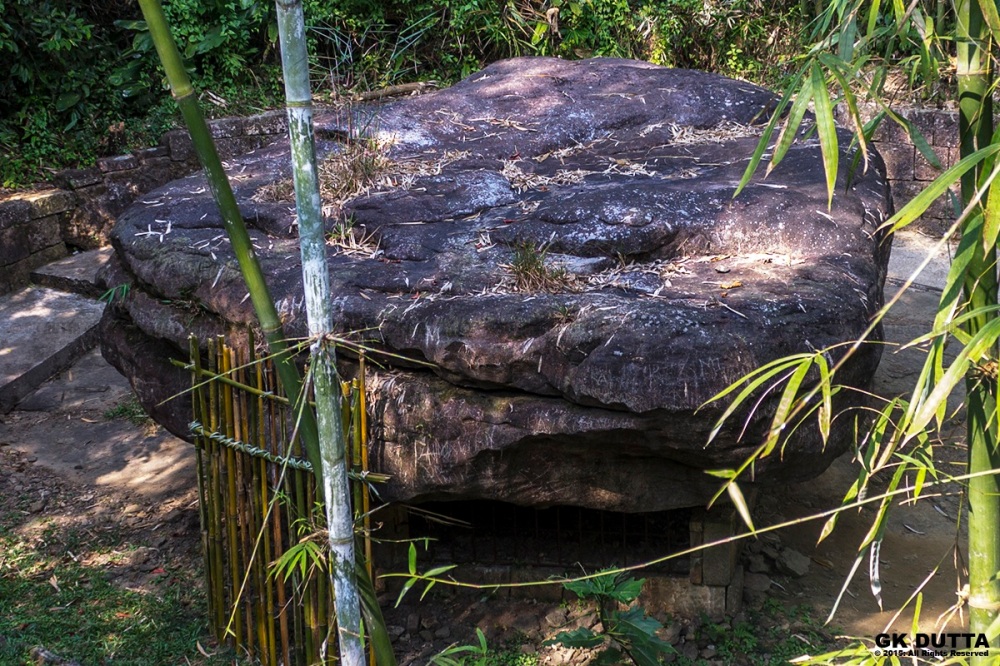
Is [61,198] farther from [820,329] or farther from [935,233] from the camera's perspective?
[935,233]

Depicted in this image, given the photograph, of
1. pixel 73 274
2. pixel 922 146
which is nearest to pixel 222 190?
pixel 922 146

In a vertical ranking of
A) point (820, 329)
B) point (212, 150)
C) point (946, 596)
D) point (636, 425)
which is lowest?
point (946, 596)

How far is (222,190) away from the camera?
206cm

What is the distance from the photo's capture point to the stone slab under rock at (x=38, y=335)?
5.98 meters

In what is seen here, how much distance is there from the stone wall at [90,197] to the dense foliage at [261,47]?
297mm

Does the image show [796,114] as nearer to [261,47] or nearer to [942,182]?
[942,182]

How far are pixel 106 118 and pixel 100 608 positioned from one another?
5.44 m

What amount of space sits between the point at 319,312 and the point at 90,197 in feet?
21.2

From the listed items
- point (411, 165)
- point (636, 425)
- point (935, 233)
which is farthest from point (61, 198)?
point (935, 233)

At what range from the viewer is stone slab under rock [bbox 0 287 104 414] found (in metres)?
5.98

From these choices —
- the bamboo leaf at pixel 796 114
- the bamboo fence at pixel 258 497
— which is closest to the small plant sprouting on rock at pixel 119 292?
the bamboo fence at pixel 258 497

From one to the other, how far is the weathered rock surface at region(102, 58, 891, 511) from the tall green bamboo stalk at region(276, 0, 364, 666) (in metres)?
0.84

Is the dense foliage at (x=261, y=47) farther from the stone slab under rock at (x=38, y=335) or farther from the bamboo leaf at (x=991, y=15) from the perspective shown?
the bamboo leaf at (x=991, y=15)

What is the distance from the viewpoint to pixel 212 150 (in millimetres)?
2021
